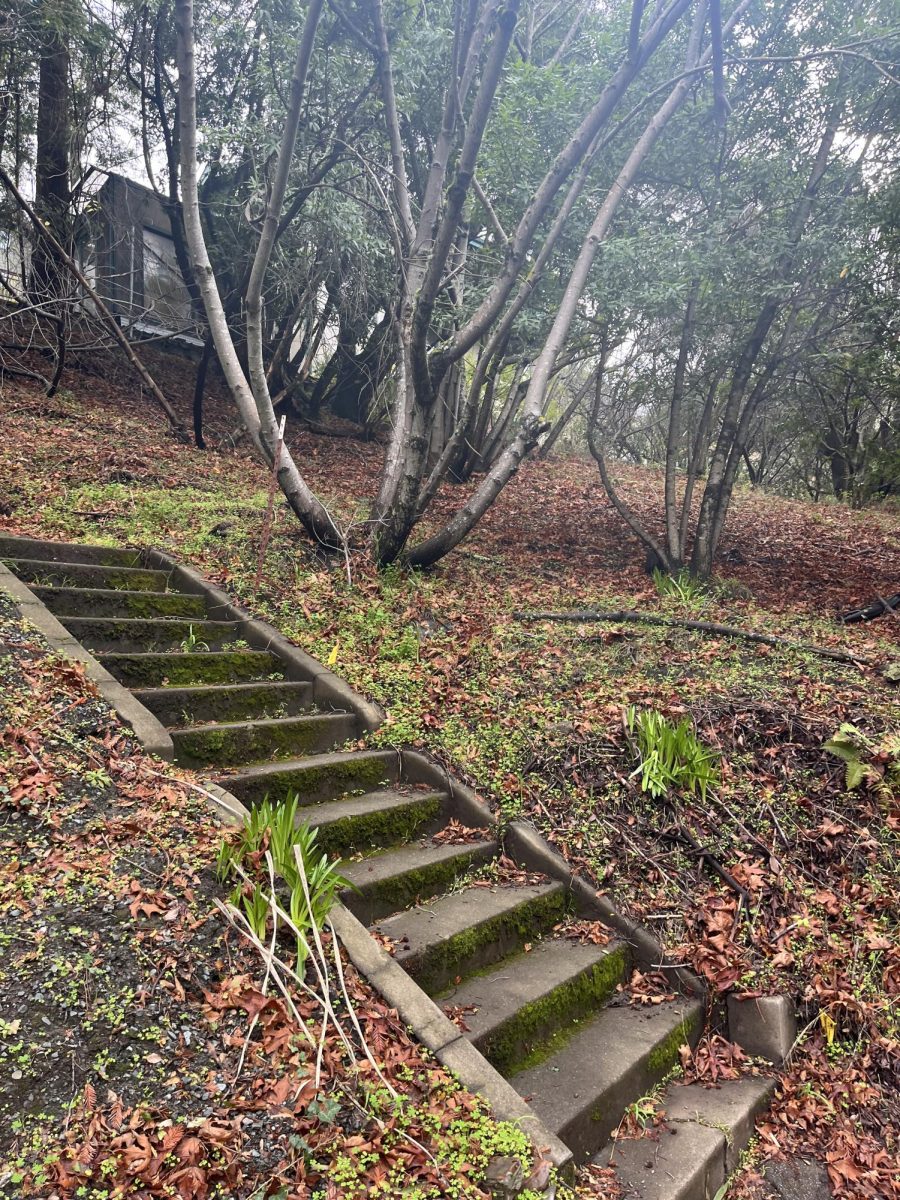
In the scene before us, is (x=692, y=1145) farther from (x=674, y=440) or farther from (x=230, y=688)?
(x=674, y=440)

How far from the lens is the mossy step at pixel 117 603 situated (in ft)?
17.0

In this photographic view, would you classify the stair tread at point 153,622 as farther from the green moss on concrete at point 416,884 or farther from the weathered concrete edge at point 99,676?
the green moss on concrete at point 416,884

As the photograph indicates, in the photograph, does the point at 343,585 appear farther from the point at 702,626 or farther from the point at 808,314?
the point at 808,314

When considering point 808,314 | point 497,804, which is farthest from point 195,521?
point 808,314

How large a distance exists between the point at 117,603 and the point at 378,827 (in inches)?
119

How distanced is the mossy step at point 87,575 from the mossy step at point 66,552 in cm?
8

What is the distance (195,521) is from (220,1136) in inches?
265

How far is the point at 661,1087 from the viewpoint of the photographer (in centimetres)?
307

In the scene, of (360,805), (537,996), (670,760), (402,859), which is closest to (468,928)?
(537,996)

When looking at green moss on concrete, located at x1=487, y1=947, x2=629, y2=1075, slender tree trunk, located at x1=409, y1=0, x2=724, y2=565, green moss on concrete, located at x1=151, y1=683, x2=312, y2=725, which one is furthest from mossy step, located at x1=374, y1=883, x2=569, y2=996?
slender tree trunk, located at x1=409, y1=0, x2=724, y2=565

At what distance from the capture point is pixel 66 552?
19.9ft

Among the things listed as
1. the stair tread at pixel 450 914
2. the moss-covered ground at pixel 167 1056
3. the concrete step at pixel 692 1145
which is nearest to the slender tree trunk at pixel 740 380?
the stair tread at pixel 450 914

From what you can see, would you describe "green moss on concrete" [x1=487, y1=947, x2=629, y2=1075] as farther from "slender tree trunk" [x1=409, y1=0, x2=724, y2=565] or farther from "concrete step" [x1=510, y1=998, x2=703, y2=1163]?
"slender tree trunk" [x1=409, y1=0, x2=724, y2=565]

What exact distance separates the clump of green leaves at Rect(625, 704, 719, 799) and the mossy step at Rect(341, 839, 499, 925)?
1.02 meters
